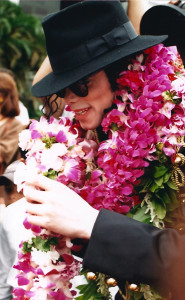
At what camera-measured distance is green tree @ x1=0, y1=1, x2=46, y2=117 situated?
10.7 m

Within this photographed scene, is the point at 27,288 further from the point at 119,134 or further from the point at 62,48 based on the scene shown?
the point at 62,48

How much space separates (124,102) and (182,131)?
28cm

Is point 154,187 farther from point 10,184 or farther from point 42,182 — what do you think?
point 10,184

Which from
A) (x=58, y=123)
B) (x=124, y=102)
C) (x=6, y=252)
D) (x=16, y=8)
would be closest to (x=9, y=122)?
(x=6, y=252)

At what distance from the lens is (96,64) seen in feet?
5.12

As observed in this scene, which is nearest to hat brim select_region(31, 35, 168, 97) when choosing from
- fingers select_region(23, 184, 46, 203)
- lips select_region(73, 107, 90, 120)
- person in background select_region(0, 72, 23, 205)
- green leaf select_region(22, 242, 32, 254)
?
lips select_region(73, 107, 90, 120)

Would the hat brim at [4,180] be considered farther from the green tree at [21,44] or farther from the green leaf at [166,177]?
the green tree at [21,44]

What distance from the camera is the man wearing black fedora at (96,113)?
1.28m

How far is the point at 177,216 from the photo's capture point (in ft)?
5.11

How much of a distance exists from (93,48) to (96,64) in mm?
72

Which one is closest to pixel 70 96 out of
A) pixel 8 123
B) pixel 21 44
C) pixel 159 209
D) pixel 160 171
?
pixel 160 171

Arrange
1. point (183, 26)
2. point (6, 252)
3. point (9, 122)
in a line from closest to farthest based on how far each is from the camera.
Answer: point (183, 26)
point (6, 252)
point (9, 122)

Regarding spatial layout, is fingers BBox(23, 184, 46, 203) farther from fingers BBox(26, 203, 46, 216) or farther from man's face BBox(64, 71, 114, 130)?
man's face BBox(64, 71, 114, 130)

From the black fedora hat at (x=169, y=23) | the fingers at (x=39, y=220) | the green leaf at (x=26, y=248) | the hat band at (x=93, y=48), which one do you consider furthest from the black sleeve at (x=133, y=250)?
the black fedora hat at (x=169, y=23)
